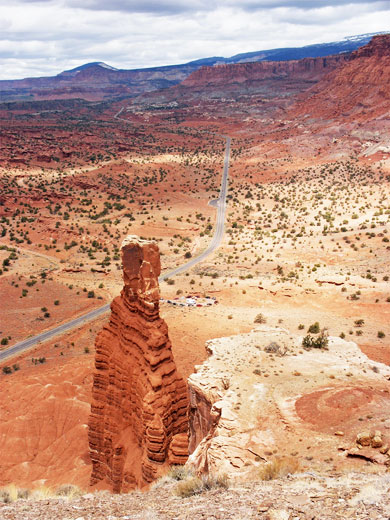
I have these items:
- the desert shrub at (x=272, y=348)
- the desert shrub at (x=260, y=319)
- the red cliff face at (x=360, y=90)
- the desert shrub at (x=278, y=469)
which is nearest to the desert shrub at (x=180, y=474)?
the desert shrub at (x=278, y=469)

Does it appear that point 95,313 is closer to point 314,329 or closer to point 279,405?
point 314,329

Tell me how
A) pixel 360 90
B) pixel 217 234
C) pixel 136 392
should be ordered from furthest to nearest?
1. pixel 360 90
2. pixel 217 234
3. pixel 136 392

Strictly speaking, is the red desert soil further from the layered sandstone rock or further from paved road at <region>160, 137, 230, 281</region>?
paved road at <region>160, 137, 230, 281</region>

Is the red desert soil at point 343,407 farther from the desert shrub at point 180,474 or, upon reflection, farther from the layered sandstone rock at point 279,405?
the desert shrub at point 180,474

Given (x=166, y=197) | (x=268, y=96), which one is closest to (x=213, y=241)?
(x=166, y=197)

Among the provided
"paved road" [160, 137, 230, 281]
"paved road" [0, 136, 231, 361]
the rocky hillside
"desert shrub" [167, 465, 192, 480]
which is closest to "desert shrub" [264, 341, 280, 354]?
"desert shrub" [167, 465, 192, 480]

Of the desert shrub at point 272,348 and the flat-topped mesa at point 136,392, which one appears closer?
the flat-topped mesa at point 136,392

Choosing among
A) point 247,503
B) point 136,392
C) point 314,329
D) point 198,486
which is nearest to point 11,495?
point 198,486
